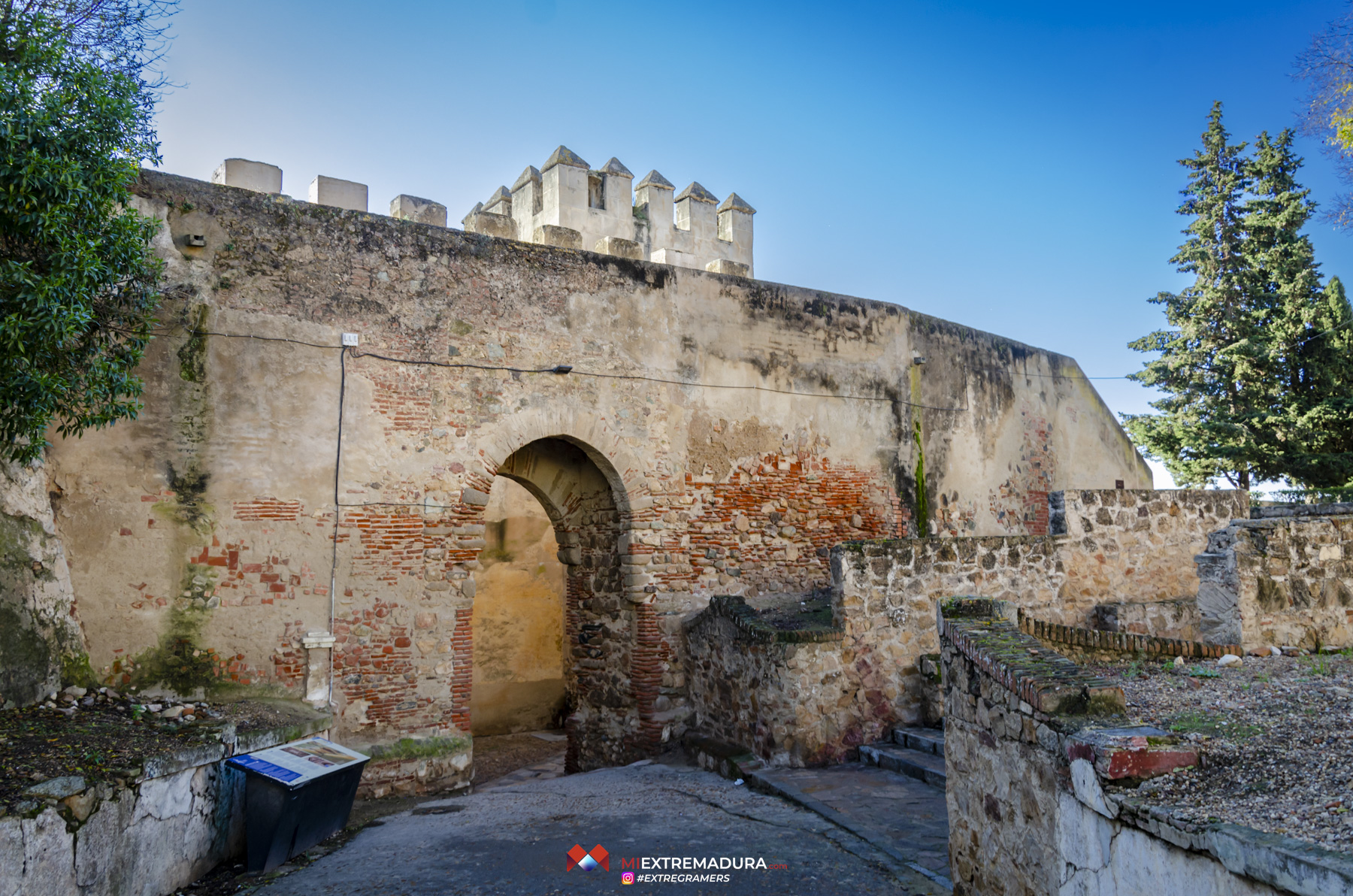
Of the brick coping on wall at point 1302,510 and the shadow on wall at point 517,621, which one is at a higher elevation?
the brick coping on wall at point 1302,510

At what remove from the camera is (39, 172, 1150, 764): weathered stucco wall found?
7.36 metres

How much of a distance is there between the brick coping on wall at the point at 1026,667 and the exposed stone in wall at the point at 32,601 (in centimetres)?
609

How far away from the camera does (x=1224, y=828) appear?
2.58 m

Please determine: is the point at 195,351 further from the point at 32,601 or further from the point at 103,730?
the point at 103,730

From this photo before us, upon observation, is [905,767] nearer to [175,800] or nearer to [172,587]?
[175,800]

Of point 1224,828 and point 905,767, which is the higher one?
point 1224,828

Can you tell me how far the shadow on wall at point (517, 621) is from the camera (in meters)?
12.7

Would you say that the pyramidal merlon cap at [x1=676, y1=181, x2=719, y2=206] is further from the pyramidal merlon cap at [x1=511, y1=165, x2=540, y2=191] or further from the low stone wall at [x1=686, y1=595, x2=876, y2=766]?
the low stone wall at [x1=686, y1=595, x2=876, y2=766]

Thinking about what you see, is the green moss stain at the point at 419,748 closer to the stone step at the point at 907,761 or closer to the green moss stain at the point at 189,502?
the green moss stain at the point at 189,502

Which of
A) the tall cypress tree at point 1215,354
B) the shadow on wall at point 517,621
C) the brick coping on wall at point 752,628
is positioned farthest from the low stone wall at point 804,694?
the tall cypress tree at point 1215,354

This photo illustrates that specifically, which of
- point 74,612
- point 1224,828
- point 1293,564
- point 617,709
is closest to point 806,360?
point 617,709

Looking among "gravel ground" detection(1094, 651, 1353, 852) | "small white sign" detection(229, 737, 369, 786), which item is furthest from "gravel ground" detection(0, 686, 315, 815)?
"gravel ground" detection(1094, 651, 1353, 852)

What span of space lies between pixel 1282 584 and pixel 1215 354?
13219 millimetres

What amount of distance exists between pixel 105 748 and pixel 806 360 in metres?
8.19
